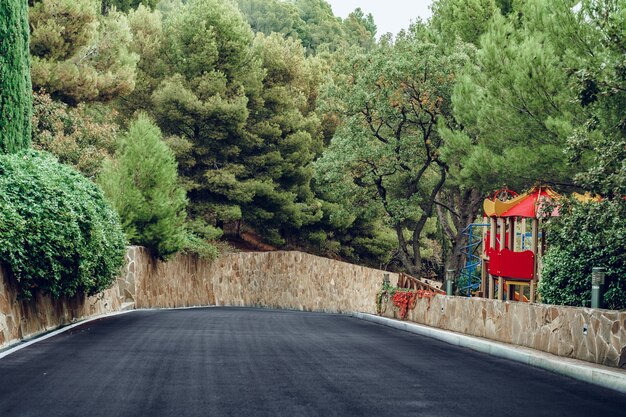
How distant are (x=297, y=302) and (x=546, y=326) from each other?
3372cm

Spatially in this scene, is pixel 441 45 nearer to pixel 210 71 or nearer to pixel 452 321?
pixel 210 71

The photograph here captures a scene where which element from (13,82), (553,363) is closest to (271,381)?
(553,363)

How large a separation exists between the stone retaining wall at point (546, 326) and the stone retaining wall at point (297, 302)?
2cm

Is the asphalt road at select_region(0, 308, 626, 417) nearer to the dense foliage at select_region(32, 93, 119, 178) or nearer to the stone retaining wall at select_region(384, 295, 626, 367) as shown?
the stone retaining wall at select_region(384, 295, 626, 367)

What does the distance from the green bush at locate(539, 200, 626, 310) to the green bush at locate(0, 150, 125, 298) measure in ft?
28.5

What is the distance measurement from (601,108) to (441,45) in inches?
926

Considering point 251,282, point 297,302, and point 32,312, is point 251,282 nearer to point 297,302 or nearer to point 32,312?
point 297,302

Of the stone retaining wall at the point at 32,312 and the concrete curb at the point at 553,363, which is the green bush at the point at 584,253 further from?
the stone retaining wall at the point at 32,312

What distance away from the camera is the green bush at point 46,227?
13.7 meters

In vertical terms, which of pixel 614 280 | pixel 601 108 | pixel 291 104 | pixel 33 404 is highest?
pixel 291 104

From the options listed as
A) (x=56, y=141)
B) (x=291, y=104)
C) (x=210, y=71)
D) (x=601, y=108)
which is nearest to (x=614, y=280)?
(x=601, y=108)

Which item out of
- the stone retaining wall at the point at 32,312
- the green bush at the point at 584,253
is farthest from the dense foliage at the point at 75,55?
the green bush at the point at 584,253

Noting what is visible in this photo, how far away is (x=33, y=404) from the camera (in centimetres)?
776

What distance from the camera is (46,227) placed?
14695mm
